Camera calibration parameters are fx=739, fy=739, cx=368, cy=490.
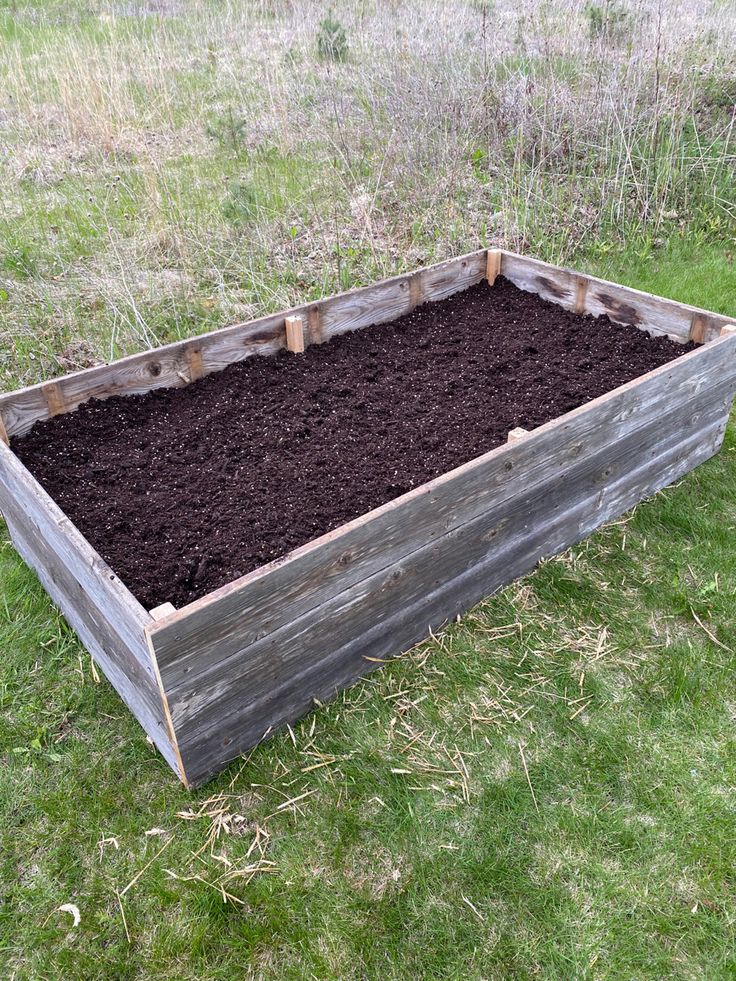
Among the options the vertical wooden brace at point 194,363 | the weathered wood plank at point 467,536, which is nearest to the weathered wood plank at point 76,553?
the weathered wood plank at point 467,536

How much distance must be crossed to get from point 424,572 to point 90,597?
91 centimetres

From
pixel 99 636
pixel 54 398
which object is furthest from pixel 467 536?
pixel 54 398

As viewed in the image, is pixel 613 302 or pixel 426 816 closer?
pixel 426 816

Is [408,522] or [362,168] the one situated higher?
[362,168]

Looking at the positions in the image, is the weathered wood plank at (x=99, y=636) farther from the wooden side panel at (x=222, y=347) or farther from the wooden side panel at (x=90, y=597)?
the wooden side panel at (x=222, y=347)

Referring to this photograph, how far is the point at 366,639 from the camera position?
6.93ft

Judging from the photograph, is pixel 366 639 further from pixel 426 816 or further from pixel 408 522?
pixel 426 816

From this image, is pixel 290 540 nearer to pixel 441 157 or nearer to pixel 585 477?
pixel 585 477

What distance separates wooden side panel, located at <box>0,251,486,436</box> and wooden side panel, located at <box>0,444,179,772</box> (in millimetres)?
345

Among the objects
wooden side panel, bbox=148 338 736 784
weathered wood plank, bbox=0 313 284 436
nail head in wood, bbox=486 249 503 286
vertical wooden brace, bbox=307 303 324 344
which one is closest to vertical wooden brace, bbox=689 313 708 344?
wooden side panel, bbox=148 338 736 784

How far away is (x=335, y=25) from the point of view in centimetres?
624

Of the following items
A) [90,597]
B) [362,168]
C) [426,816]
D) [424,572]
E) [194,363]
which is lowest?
[426,816]

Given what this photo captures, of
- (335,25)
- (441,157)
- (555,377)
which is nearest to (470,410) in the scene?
(555,377)

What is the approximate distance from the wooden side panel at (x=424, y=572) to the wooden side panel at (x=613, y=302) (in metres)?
0.24
